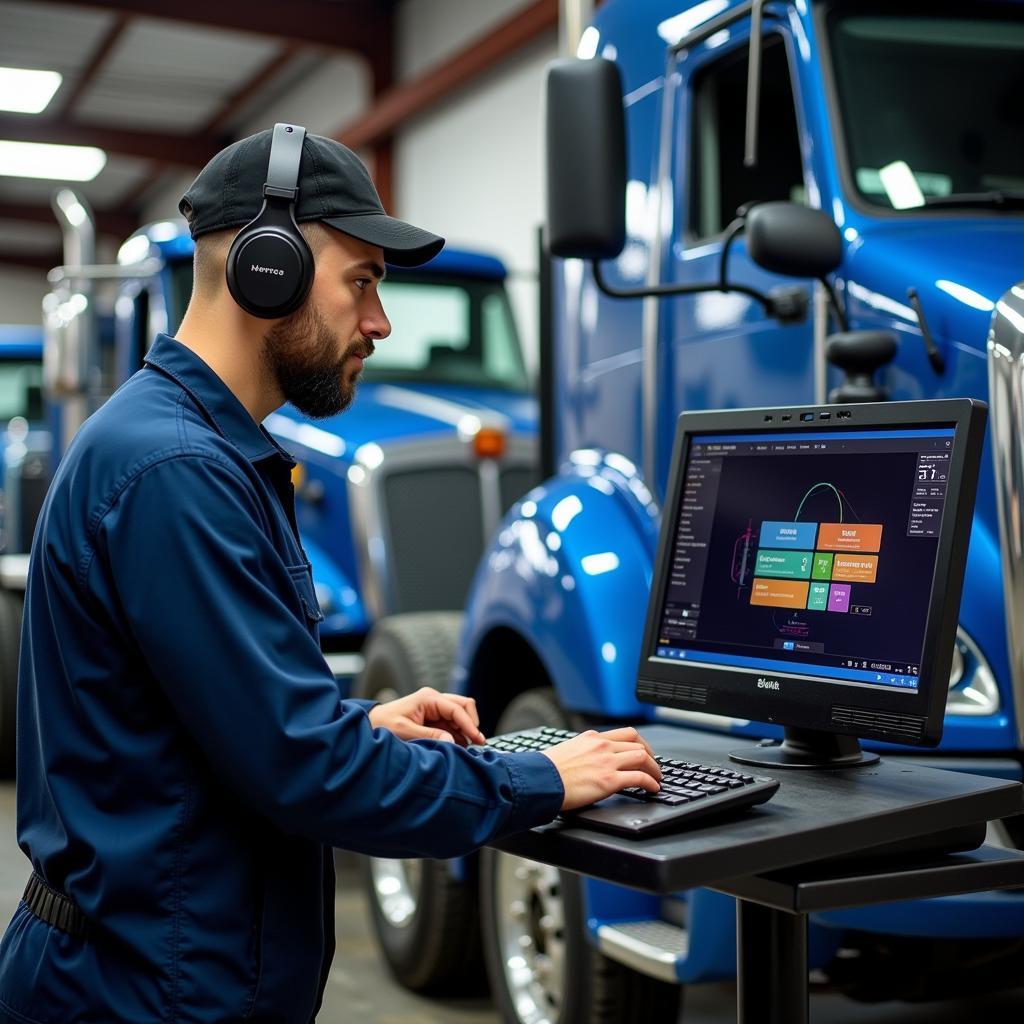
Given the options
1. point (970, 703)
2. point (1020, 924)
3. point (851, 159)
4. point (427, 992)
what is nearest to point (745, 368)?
point (851, 159)

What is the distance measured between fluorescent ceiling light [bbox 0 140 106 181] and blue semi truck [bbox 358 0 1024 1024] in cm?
1439

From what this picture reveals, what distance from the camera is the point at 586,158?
3143mm

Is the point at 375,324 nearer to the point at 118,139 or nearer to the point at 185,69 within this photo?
the point at 185,69

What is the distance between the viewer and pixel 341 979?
4.77m

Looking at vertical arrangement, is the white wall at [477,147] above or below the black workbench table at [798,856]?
above

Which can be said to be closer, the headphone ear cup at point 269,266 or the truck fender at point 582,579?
the headphone ear cup at point 269,266

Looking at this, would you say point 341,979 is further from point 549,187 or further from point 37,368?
point 37,368

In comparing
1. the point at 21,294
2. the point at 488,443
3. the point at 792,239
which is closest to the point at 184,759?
the point at 792,239

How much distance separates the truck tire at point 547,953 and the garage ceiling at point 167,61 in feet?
31.6

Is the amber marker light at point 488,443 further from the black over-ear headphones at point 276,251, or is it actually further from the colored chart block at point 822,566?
the black over-ear headphones at point 276,251

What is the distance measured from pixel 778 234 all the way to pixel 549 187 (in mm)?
548

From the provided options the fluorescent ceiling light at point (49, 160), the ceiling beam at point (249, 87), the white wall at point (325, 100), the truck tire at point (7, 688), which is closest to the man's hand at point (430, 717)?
the truck tire at point (7, 688)

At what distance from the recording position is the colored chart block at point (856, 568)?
2184 mm

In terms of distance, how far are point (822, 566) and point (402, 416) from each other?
4146 mm
